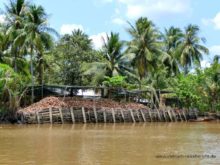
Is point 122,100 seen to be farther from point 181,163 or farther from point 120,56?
point 181,163

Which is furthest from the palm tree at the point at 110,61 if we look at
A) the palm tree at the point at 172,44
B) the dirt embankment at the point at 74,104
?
the palm tree at the point at 172,44

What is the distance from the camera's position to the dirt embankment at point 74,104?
111 feet

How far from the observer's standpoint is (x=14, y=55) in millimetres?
39375

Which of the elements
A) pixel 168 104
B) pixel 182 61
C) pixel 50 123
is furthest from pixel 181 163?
pixel 182 61

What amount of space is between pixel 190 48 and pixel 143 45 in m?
11.6

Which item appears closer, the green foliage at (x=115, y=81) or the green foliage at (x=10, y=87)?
the green foliage at (x=10, y=87)

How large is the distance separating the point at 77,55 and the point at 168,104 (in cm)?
1121

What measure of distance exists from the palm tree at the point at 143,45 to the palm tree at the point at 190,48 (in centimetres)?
930

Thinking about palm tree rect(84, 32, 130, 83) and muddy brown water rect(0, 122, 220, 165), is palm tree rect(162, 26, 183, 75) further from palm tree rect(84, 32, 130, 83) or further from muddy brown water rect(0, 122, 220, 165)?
muddy brown water rect(0, 122, 220, 165)

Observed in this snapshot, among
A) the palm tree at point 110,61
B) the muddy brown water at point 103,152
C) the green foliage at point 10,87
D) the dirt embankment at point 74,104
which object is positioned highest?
the palm tree at point 110,61

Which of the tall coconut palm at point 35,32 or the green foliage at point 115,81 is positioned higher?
the tall coconut palm at point 35,32

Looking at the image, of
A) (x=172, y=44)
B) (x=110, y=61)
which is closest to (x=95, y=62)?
(x=110, y=61)

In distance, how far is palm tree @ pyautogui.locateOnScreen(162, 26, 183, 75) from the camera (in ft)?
181

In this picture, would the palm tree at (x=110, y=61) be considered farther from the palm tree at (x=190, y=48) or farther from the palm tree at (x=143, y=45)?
the palm tree at (x=190, y=48)
